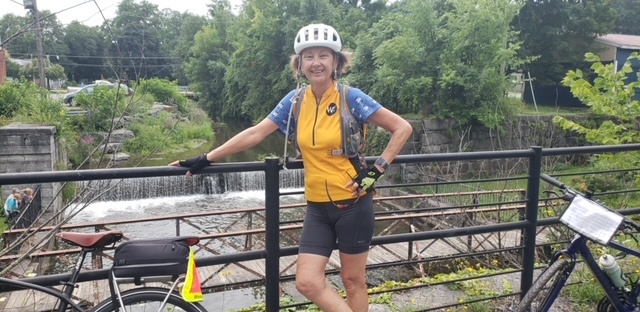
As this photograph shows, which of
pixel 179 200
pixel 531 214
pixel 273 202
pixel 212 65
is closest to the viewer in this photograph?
pixel 273 202

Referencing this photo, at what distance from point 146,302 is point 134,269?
0.67 feet

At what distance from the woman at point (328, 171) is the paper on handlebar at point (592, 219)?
101cm


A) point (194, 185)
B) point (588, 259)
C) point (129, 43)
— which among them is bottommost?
point (194, 185)

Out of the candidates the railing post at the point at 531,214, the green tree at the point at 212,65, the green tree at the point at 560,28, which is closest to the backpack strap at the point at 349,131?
the railing post at the point at 531,214

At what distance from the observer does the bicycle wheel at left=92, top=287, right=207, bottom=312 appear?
7.28ft

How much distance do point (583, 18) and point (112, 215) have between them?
836 inches

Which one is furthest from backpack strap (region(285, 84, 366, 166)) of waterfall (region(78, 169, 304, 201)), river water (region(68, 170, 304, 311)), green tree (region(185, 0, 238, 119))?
green tree (region(185, 0, 238, 119))

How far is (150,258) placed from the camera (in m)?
2.18

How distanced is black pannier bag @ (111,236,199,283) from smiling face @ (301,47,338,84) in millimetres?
1010

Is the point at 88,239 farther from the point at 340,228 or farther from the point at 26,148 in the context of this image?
the point at 26,148

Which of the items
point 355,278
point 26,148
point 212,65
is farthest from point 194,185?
point 212,65

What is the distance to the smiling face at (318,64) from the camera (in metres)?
2.40

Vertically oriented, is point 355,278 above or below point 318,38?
below

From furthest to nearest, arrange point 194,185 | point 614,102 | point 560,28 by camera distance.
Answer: point 560,28 < point 194,185 < point 614,102
